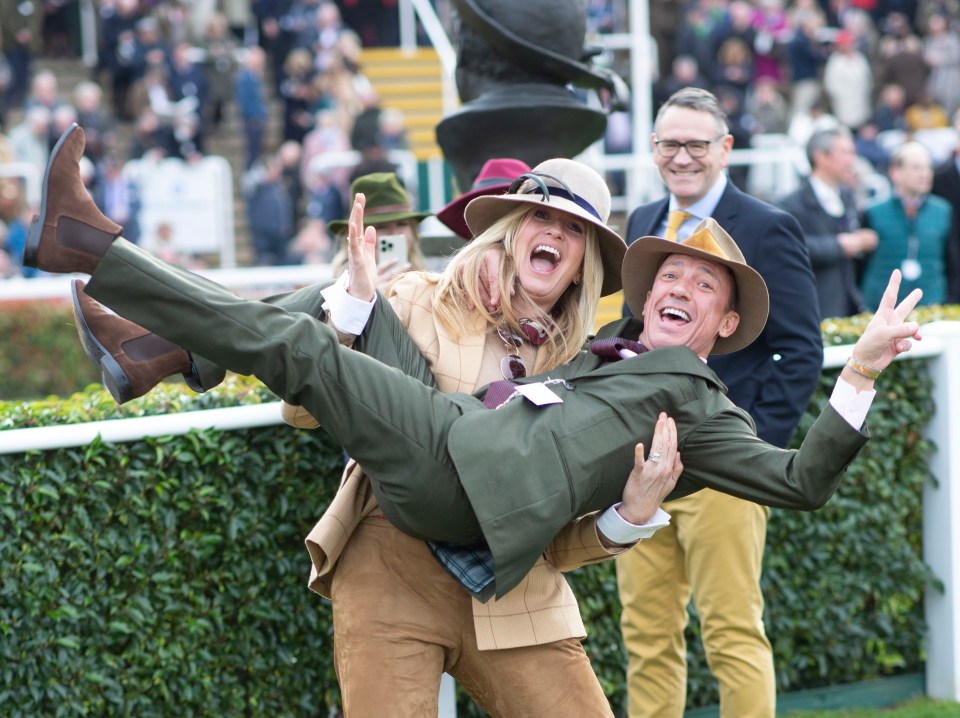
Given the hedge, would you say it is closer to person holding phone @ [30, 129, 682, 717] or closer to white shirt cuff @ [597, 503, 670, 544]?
person holding phone @ [30, 129, 682, 717]

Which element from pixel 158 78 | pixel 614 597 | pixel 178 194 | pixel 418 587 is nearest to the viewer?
pixel 418 587

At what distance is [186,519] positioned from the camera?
15.8 feet

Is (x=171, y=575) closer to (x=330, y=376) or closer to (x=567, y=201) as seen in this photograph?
(x=330, y=376)

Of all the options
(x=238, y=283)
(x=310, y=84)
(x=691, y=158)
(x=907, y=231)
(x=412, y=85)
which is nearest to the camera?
(x=691, y=158)

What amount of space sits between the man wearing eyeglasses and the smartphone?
95cm

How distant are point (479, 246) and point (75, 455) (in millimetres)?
1551

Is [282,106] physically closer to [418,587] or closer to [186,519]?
[186,519]

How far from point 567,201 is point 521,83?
2175mm

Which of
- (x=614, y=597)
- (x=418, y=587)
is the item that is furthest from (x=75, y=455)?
(x=614, y=597)

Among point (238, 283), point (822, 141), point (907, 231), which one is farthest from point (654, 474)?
point (238, 283)

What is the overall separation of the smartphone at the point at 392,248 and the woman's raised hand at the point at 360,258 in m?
1.86

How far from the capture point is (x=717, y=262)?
12.8 feet

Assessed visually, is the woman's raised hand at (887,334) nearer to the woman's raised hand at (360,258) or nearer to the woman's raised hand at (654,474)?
the woman's raised hand at (654,474)

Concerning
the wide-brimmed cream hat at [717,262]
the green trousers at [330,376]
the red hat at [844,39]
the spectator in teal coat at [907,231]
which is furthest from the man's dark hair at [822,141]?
the red hat at [844,39]
